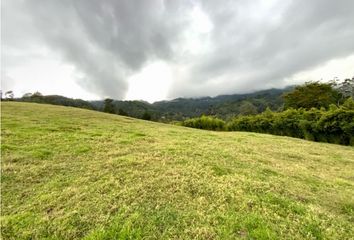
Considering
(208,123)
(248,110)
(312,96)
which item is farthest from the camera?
(248,110)

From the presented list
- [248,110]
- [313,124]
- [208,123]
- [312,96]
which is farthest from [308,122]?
[248,110]

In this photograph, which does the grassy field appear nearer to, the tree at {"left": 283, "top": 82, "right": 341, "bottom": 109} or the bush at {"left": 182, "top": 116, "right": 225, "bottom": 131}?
the bush at {"left": 182, "top": 116, "right": 225, "bottom": 131}

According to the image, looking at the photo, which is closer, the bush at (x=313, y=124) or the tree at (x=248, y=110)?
the bush at (x=313, y=124)

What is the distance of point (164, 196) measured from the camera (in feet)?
20.1

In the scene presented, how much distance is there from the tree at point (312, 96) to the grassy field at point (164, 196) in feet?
167

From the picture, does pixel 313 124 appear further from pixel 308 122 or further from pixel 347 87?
pixel 347 87

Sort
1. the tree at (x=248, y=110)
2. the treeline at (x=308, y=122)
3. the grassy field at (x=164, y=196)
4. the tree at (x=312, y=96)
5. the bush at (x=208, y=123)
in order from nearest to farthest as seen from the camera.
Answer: the grassy field at (x=164, y=196) < the treeline at (x=308, y=122) < the bush at (x=208, y=123) < the tree at (x=312, y=96) < the tree at (x=248, y=110)

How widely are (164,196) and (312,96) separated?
5988 centimetres

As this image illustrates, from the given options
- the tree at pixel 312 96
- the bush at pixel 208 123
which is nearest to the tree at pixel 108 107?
Result: the bush at pixel 208 123

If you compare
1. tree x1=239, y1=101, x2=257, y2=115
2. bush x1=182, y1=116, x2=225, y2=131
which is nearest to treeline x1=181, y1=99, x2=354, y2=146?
bush x1=182, y1=116, x2=225, y2=131

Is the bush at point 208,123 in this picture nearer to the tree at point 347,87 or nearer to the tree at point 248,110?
the tree at point 248,110

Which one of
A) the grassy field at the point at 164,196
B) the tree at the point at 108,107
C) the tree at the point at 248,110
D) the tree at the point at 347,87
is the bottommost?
the grassy field at the point at 164,196

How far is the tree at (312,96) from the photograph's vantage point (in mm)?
55031

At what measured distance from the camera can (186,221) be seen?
504 centimetres
